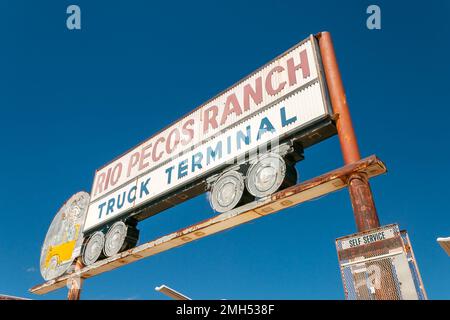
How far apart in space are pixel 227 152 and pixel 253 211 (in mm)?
2616

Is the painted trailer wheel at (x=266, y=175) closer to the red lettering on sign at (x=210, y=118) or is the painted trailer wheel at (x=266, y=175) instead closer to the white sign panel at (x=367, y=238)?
the red lettering on sign at (x=210, y=118)

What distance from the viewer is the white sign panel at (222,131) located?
10.1 meters

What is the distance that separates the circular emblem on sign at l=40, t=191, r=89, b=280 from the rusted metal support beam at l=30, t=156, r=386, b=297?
2.87 meters

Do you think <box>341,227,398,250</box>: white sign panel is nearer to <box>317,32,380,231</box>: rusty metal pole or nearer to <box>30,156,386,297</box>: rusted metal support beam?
<box>317,32,380,231</box>: rusty metal pole

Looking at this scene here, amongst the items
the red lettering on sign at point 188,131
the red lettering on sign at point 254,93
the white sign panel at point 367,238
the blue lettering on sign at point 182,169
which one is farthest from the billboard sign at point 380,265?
the red lettering on sign at point 188,131

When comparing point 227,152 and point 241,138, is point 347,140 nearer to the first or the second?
point 241,138

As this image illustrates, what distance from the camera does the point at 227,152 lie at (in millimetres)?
11172

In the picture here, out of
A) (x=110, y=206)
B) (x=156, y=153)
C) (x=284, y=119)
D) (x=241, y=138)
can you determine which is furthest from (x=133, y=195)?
(x=284, y=119)

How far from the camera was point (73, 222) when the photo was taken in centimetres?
1661

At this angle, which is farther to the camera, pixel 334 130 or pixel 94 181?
pixel 94 181

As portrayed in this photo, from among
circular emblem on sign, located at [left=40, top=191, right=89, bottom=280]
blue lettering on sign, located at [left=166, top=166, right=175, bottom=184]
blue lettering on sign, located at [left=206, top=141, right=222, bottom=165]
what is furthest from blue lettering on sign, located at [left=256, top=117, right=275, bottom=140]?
circular emblem on sign, located at [left=40, top=191, right=89, bottom=280]
